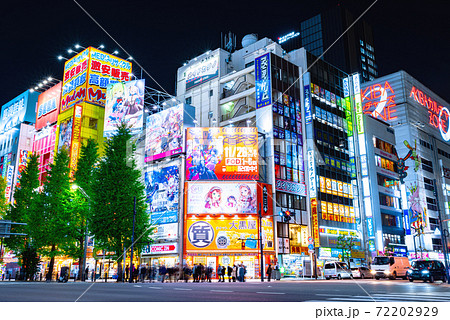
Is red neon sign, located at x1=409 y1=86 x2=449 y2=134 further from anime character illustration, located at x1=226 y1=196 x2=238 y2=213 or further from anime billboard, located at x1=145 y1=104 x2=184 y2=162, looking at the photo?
anime character illustration, located at x1=226 y1=196 x2=238 y2=213

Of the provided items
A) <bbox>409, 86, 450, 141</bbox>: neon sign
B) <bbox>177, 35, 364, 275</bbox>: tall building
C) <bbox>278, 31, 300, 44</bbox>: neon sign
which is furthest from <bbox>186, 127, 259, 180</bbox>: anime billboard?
<bbox>278, 31, 300, 44</bbox>: neon sign

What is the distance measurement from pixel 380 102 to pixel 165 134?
161ft

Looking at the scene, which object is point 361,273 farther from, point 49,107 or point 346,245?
point 49,107

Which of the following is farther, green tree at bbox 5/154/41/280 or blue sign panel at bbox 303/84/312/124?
blue sign panel at bbox 303/84/312/124

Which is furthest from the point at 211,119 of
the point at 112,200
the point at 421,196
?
the point at 421,196

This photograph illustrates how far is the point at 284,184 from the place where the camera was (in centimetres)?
4759

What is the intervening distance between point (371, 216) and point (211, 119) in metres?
26.9

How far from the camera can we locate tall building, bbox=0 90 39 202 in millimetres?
72750

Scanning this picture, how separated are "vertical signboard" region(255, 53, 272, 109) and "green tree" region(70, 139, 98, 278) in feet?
77.7

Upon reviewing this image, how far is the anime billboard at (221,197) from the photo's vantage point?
1719 inches

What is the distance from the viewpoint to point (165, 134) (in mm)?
50062

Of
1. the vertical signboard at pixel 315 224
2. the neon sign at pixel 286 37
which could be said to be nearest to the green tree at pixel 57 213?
the vertical signboard at pixel 315 224

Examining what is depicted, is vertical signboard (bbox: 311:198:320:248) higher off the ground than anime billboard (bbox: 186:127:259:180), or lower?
lower

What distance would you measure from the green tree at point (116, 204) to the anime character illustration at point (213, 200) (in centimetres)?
1409
